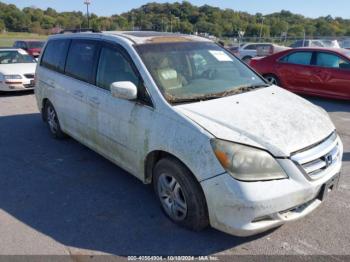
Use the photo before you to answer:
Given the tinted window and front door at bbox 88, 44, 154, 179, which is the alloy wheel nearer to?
front door at bbox 88, 44, 154, 179

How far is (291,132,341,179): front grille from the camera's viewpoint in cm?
273

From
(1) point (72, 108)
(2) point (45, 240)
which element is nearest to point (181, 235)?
(2) point (45, 240)

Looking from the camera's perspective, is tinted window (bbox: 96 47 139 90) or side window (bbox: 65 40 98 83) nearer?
tinted window (bbox: 96 47 139 90)

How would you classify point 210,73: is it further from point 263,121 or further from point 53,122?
point 53,122

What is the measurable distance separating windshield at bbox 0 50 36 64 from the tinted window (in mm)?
8270

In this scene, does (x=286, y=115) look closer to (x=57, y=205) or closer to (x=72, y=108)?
(x=57, y=205)

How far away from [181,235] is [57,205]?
1.42 meters

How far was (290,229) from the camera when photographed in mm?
3182

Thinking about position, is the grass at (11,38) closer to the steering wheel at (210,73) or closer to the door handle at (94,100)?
the door handle at (94,100)

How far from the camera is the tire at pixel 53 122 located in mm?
5609

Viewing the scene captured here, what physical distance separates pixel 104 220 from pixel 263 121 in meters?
1.78

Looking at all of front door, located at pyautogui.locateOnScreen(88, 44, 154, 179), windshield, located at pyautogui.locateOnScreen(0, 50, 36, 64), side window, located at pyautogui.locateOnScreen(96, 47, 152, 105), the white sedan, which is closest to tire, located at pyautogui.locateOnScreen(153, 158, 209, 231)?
front door, located at pyautogui.locateOnScreen(88, 44, 154, 179)

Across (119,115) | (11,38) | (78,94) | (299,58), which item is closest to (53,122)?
(78,94)

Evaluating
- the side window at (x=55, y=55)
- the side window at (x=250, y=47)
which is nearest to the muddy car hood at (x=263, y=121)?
the side window at (x=55, y=55)
